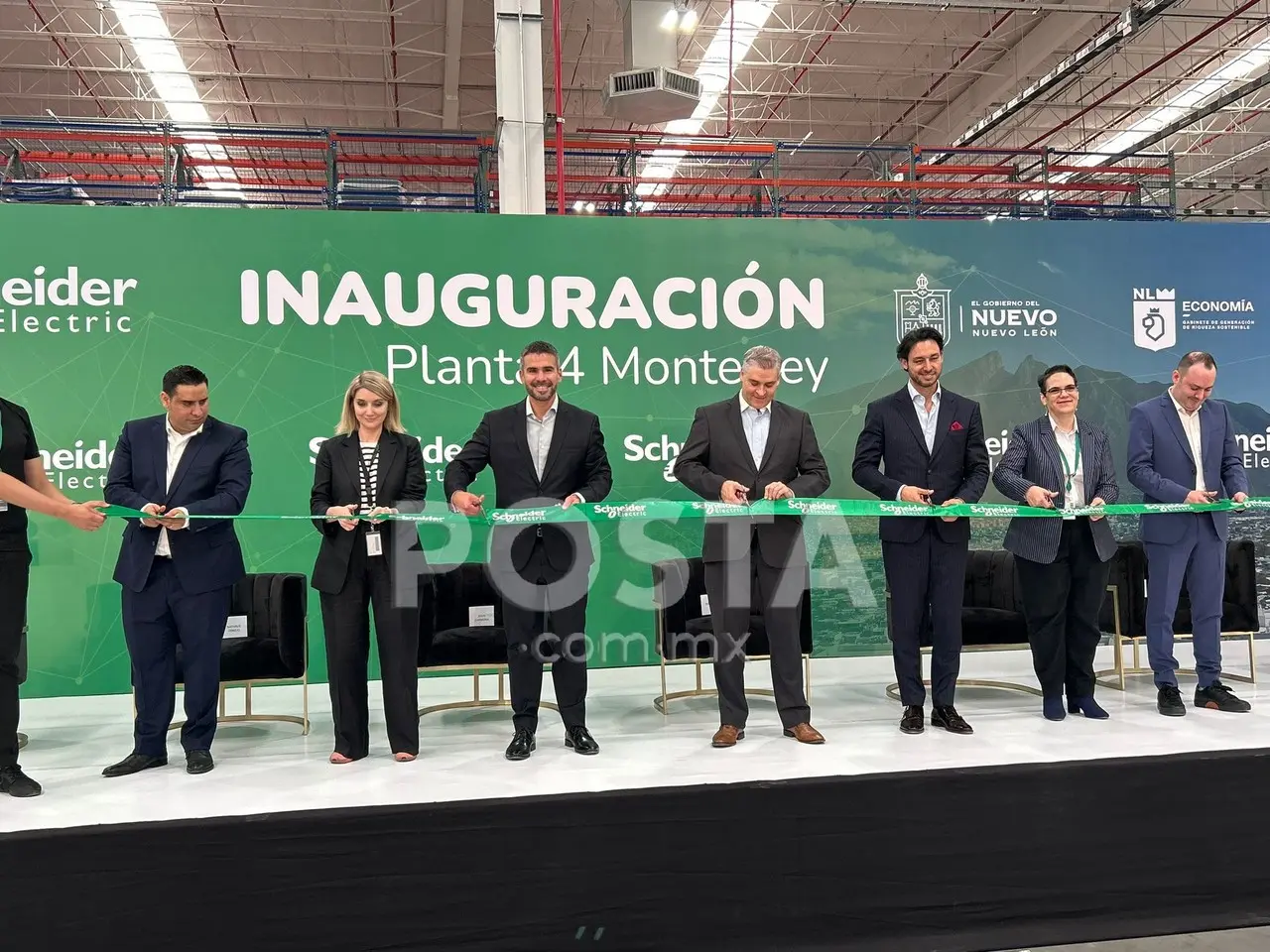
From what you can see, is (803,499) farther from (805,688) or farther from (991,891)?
(991,891)

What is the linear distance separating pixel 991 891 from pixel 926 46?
12.1 metres

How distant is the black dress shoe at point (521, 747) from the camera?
364 cm

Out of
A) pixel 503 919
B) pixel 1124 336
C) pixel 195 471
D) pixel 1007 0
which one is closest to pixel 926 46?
pixel 1007 0

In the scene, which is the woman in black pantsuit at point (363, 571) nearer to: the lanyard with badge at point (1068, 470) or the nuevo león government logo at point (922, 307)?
the lanyard with badge at point (1068, 470)

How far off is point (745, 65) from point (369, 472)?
10516 millimetres

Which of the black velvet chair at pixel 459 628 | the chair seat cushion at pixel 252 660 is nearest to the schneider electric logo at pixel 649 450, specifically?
the black velvet chair at pixel 459 628

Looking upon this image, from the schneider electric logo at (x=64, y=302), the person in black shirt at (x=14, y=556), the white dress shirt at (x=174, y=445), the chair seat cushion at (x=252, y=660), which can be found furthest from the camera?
the schneider electric logo at (x=64, y=302)

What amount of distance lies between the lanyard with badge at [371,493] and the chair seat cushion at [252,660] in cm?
93

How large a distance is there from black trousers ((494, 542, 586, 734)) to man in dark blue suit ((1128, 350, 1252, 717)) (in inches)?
103

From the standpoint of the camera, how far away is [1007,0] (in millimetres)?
10086

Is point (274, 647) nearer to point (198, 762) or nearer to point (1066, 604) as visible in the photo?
point (198, 762)

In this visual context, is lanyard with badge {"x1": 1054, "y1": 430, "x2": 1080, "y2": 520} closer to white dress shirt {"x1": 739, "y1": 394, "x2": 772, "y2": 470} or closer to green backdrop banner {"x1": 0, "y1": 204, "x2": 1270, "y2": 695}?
green backdrop banner {"x1": 0, "y1": 204, "x2": 1270, "y2": 695}

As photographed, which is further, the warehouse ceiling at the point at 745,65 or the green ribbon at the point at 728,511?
the warehouse ceiling at the point at 745,65

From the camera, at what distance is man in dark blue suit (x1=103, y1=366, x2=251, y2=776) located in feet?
11.9
